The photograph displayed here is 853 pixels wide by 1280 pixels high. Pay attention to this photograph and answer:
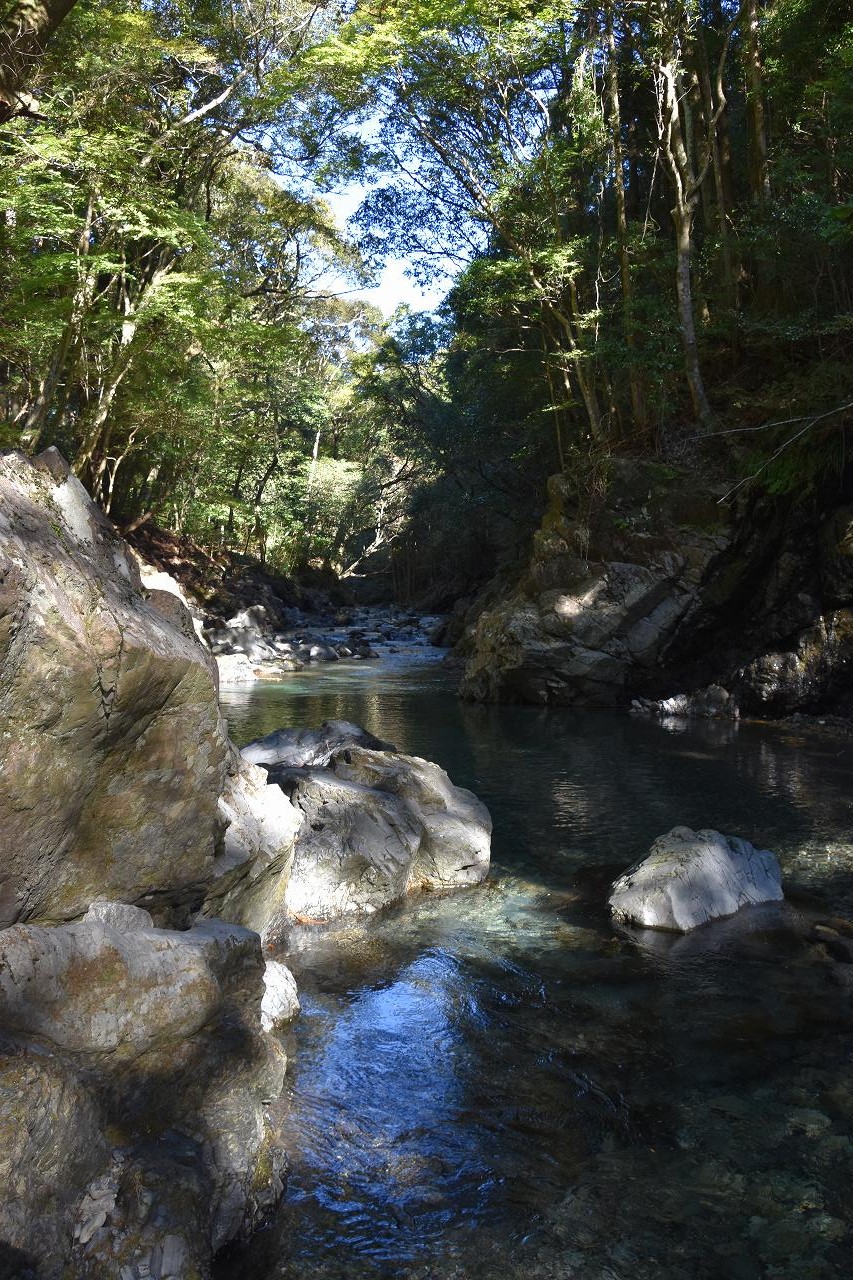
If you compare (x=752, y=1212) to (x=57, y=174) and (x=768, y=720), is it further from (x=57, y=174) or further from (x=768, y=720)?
(x=57, y=174)

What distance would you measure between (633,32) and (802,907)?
19.2 meters

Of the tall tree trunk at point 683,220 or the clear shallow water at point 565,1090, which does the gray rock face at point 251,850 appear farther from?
the tall tree trunk at point 683,220

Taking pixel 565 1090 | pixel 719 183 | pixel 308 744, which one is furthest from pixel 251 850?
pixel 719 183

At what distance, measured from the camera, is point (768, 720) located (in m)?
14.8

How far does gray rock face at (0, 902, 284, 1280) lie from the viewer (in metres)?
2.36

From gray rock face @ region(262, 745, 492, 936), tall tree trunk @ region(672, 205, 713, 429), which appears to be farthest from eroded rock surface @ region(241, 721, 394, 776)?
tall tree trunk @ region(672, 205, 713, 429)

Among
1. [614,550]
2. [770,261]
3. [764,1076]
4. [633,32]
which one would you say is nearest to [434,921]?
[764,1076]

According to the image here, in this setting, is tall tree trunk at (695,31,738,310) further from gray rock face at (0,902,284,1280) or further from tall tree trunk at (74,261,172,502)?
gray rock face at (0,902,284,1280)

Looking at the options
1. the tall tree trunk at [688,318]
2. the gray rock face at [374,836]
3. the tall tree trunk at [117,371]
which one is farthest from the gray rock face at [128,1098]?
the tall tree trunk at [688,318]

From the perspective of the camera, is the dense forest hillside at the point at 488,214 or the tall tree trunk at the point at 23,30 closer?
the tall tree trunk at the point at 23,30

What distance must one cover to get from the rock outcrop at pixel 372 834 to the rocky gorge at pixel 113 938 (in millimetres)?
1685

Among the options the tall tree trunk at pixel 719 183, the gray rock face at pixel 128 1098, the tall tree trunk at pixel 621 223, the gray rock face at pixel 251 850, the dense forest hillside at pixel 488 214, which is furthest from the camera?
the tall tree trunk at pixel 621 223

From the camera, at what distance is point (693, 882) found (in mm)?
6207

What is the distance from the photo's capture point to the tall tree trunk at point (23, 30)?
7.64 meters
